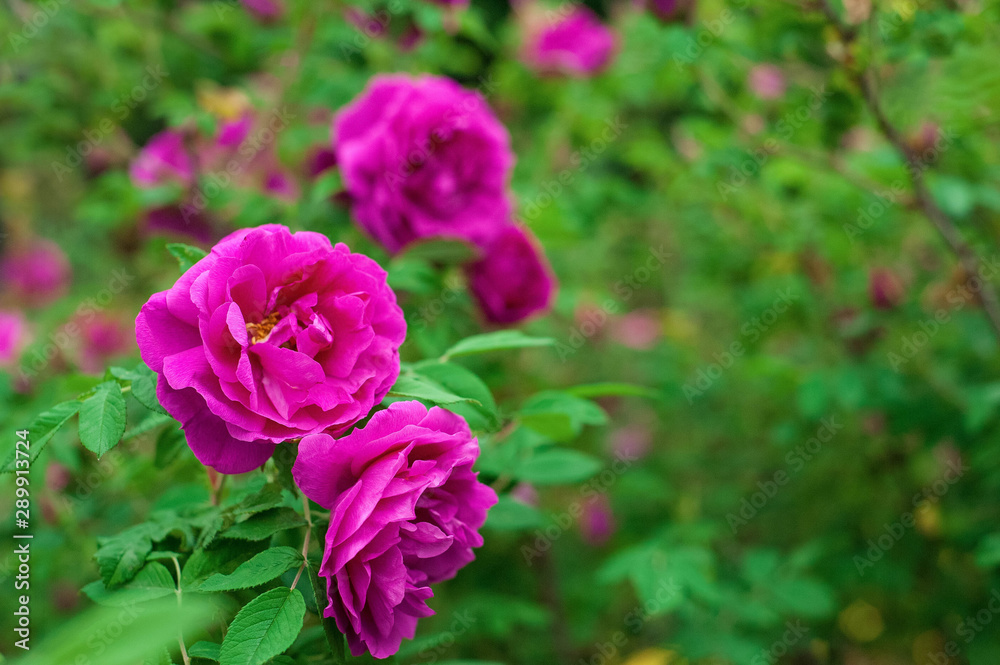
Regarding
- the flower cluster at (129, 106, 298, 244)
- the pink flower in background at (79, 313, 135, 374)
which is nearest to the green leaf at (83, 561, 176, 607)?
the flower cluster at (129, 106, 298, 244)

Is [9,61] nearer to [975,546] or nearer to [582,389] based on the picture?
[582,389]

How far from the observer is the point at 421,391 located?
63 cm

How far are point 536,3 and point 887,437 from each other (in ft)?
4.87

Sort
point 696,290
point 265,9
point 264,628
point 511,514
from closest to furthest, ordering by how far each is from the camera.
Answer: point 264,628, point 511,514, point 265,9, point 696,290

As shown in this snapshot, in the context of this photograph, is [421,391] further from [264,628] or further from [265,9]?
[265,9]

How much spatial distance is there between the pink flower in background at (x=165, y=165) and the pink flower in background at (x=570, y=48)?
3.03 feet

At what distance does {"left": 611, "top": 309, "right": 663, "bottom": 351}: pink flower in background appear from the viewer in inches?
89.6

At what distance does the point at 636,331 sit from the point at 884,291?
0.98m

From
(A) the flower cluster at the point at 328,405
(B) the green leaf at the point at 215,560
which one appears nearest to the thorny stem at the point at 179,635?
(B) the green leaf at the point at 215,560

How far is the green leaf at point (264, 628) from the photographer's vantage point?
1.71ft

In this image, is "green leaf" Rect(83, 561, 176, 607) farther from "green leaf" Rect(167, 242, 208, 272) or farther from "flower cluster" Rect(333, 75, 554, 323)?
"flower cluster" Rect(333, 75, 554, 323)

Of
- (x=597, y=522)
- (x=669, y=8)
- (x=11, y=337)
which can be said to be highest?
(x=669, y=8)

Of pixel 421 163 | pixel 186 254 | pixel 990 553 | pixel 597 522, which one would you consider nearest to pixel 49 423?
pixel 186 254

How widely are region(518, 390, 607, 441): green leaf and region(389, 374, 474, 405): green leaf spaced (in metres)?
0.18
